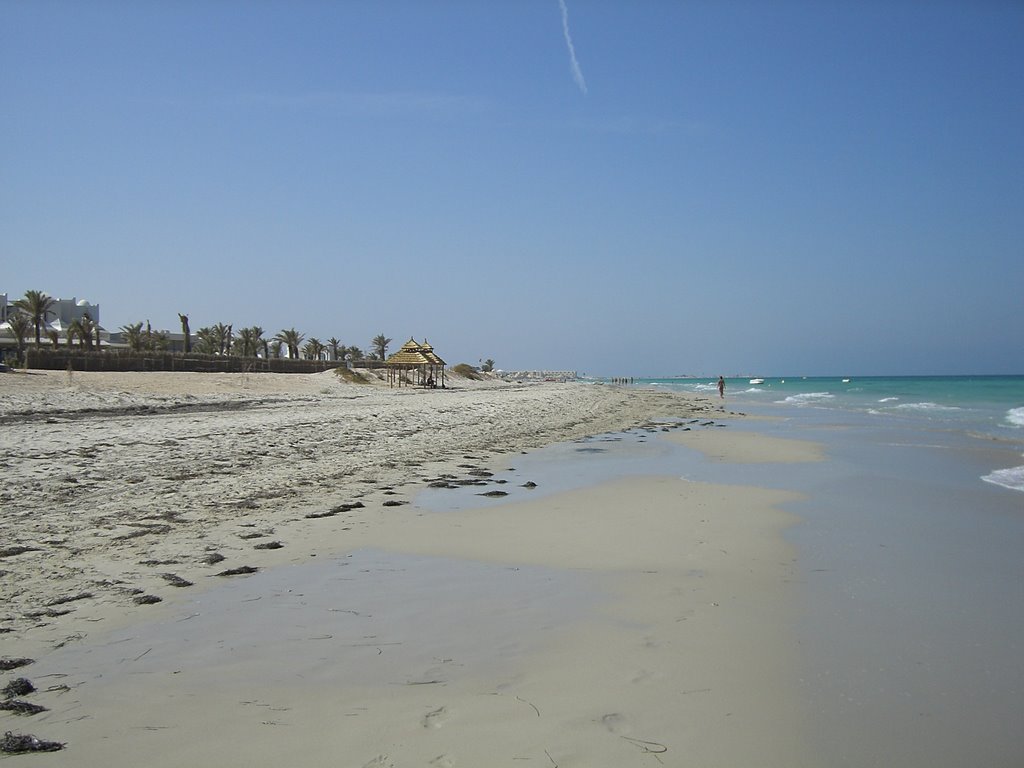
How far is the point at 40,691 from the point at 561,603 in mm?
3246

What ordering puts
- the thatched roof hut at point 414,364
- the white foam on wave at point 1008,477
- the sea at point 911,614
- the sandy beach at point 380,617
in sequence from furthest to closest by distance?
the thatched roof hut at point 414,364, the white foam on wave at point 1008,477, the sea at point 911,614, the sandy beach at point 380,617

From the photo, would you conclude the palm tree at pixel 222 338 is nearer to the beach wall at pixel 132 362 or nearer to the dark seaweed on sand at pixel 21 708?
the beach wall at pixel 132 362

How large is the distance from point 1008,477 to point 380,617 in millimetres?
12108

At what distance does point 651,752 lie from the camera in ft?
9.61

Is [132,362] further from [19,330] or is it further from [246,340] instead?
[246,340]

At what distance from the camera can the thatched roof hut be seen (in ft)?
155

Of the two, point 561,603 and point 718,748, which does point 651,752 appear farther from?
point 561,603

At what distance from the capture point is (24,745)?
2.82m

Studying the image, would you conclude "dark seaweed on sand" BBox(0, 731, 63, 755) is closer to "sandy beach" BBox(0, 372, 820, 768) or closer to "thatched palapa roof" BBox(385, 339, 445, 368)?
"sandy beach" BBox(0, 372, 820, 768)

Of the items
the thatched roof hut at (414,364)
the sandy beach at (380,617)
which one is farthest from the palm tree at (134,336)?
the sandy beach at (380,617)

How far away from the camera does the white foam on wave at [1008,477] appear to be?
10.7m

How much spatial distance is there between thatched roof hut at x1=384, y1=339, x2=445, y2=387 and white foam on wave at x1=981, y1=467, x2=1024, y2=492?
38.3 m

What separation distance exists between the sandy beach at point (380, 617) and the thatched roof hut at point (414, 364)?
121ft

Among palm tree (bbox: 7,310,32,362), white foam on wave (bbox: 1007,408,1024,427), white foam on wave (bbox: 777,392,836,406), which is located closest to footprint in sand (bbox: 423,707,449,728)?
white foam on wave (bbox: 1007,408,1024,427)
